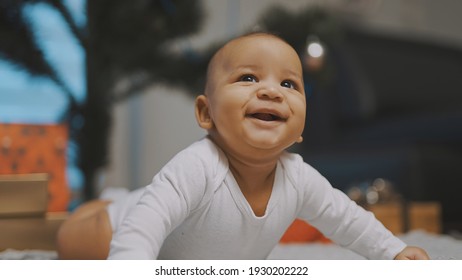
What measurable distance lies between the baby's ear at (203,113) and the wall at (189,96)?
0.10 feet

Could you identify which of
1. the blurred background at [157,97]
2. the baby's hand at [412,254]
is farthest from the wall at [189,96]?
the baby's hand at [412,254]

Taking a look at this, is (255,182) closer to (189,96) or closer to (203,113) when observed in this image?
(203,113)

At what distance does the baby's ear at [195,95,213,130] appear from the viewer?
1.22ft

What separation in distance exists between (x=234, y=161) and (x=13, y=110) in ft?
2.73

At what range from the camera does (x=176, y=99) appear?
995mm

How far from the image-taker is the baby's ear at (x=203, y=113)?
14.7 inches

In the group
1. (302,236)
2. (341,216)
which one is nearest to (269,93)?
(341,216)

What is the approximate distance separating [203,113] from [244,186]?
0.21 ft

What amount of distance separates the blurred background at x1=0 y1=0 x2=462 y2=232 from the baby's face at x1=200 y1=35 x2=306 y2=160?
0.14 meters

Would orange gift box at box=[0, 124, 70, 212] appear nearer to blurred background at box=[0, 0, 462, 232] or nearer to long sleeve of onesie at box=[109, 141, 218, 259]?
blurred background at box=[0, 0, 462, 232]

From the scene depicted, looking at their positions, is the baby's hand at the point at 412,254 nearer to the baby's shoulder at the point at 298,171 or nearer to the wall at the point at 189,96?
the baby's shoulder at the point at 298,171

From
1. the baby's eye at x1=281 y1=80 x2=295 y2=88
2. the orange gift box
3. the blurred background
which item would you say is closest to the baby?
the baby's eye at x1=281 y1=80 x2=295 y2=88

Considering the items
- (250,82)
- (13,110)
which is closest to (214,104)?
(250,82)
